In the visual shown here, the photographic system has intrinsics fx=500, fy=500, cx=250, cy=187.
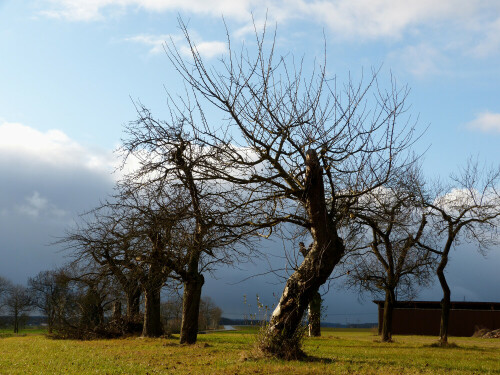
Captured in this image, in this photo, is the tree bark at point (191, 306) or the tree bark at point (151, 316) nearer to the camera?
the tree bark at point (191, 306)

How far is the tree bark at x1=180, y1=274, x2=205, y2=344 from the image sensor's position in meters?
18.9

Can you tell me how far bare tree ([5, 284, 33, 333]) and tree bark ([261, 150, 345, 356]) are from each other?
2189 inches

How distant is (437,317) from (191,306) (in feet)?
110

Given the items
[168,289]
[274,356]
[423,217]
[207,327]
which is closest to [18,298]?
[207,327]

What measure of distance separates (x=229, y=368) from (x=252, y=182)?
4.09 metres

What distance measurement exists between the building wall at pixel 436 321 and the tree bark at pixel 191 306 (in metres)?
29.5

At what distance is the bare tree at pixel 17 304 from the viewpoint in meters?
60.3

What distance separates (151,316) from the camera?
2256 centimetres

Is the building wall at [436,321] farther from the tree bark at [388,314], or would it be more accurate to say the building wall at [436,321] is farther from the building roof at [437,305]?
the tree bark at [388,314]

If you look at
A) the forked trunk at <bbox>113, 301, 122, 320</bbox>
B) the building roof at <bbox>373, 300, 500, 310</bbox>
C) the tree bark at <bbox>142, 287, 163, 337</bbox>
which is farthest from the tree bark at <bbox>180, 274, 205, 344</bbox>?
the building roof at <bbox>373, 300, 500, 310</bbox>

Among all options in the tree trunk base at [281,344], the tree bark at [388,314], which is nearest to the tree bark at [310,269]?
the tree trunk base at [281,344]

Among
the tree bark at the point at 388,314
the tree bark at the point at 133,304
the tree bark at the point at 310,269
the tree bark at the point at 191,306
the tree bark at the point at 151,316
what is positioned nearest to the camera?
the tree bark at the point at 310,269

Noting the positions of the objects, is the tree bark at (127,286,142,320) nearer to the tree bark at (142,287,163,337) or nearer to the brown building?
the tree bark at (142,287,163,337)

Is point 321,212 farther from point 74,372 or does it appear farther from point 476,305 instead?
point 476,305
